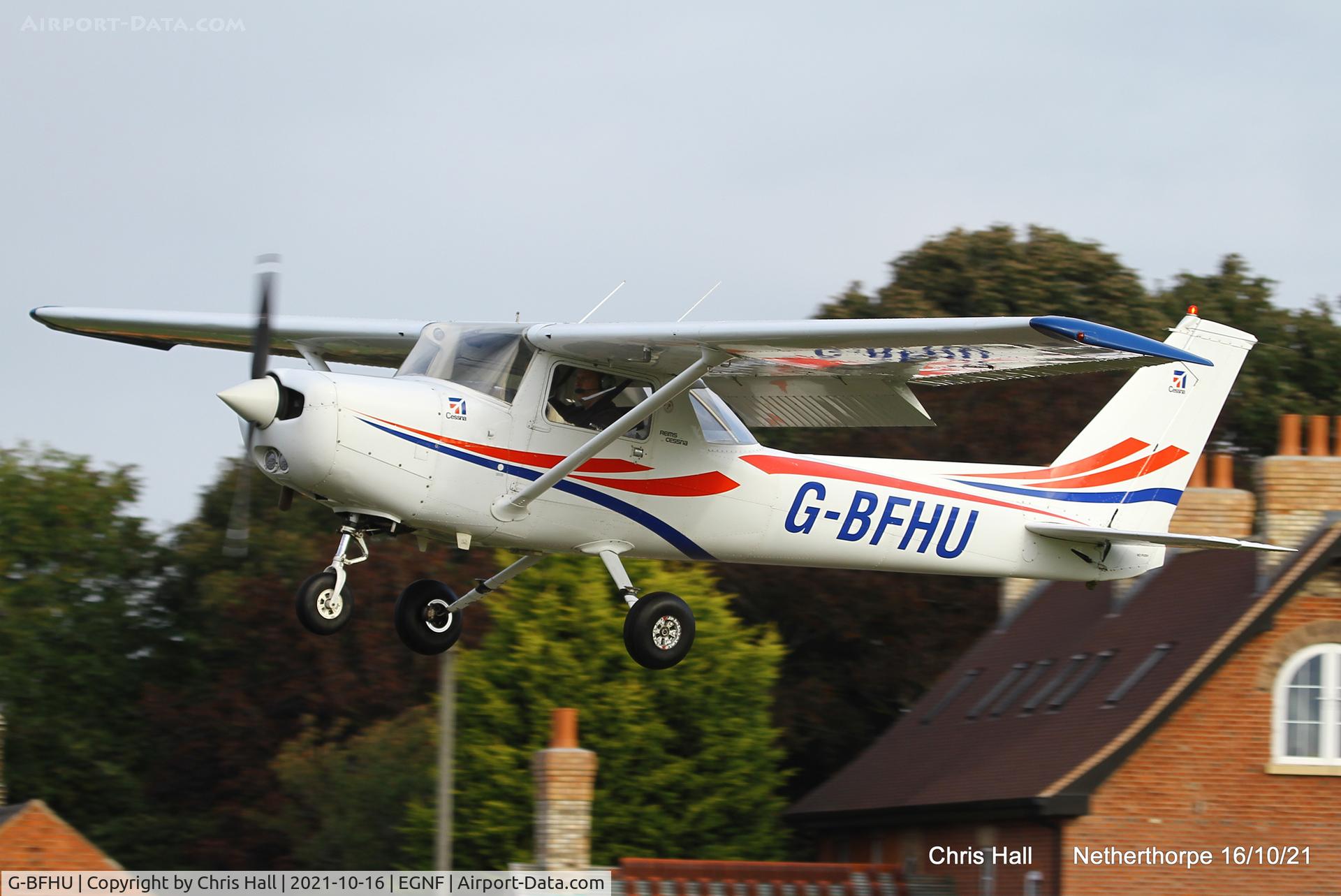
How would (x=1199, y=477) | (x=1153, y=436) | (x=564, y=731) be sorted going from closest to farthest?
(x=1153, y=436)
(x=564, y=731)
(x=1199, y=477)

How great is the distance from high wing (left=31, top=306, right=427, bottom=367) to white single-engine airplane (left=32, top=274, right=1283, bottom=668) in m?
0.03

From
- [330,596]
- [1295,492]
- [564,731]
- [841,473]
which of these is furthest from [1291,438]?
[330,596]

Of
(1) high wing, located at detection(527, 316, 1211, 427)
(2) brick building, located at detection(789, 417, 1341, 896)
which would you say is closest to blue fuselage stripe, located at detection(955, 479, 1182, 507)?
(1) high wing, located at detection(527, 316, 1211, 427)

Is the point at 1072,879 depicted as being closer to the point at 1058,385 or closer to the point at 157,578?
the point at 1058,385

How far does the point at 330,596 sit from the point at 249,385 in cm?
165

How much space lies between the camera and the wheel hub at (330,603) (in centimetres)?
1299

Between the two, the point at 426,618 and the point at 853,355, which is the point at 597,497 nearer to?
the point at 426,618

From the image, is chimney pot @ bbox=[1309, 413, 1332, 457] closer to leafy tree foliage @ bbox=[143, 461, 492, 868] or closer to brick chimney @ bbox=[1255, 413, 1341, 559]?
brick chimney @ bbox=[1255, 413, 1341, 559]

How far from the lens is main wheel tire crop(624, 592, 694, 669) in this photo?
45.1ft

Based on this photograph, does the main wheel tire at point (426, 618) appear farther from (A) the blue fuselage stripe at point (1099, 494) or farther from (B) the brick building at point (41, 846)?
(B) the brick building at point (41, 846)

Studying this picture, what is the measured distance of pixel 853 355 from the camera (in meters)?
13.5

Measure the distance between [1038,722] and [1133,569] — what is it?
28.3 ft

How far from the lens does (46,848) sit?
866 inches

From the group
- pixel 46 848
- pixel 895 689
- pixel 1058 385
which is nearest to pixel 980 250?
pixel 1058 385
